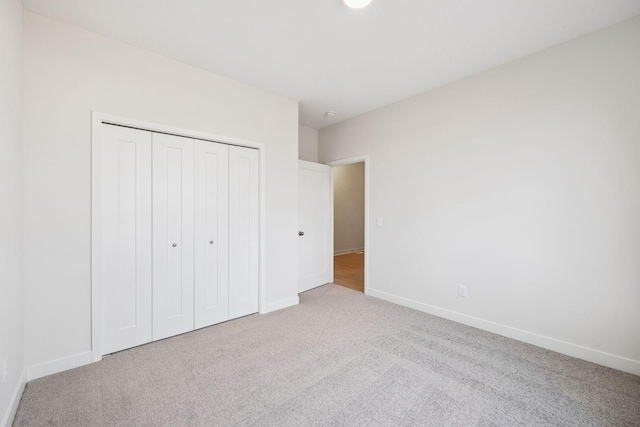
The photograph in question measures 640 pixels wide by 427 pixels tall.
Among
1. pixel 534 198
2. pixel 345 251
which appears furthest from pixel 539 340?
pixel 345 251

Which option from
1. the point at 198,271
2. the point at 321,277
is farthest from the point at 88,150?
the point at 321,277

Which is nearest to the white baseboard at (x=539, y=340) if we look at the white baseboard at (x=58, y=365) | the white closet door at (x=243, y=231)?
the white closet door at (x=243, y=231)

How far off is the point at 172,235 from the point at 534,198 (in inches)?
136

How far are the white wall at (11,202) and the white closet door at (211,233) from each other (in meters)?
1.22

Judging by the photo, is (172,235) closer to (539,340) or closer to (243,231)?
(243,231)

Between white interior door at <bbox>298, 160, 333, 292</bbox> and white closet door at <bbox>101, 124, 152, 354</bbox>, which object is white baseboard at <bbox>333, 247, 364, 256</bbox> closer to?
white interior door at <bbox>298, 160, 333, 292</bbox>

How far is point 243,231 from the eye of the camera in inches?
123

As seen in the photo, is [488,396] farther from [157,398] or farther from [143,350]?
[143,350]

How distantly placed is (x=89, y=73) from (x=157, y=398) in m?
2.53

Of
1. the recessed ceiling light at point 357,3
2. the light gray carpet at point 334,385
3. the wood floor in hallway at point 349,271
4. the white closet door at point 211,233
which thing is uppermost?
the recessed ceiling light at point 357,3

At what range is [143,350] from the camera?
2357mm

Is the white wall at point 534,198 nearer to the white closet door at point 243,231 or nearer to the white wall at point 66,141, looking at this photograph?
the white closet door at point 243,231

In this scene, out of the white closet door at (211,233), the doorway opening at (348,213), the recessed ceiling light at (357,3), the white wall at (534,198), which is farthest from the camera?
the doorway opening at (348,213)

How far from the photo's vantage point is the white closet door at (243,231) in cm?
303
